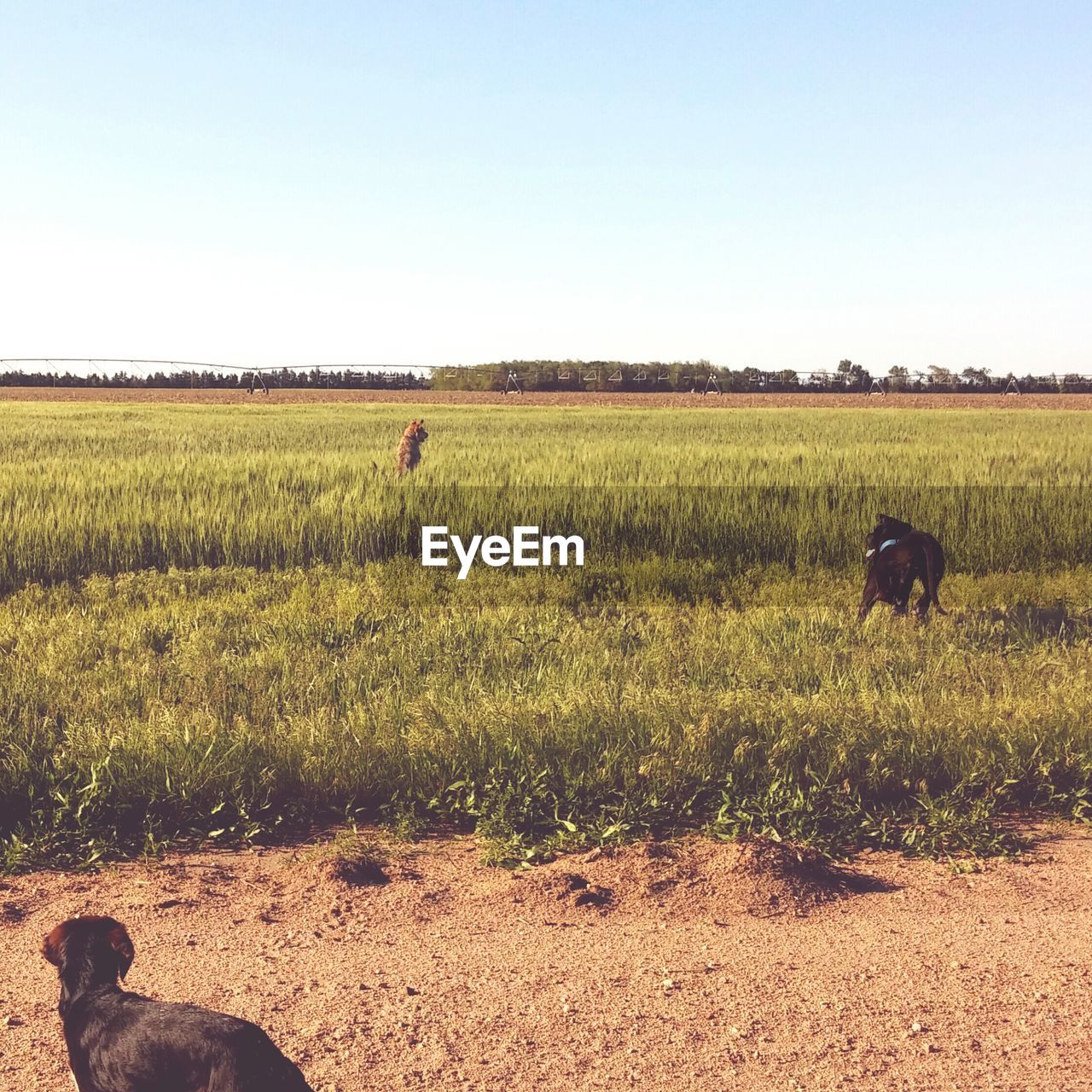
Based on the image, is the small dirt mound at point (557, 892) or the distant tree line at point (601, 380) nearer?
the small dirt mound at point (557, 892)

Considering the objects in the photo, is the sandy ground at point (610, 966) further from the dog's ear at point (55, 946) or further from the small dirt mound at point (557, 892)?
the dog's ear at point (55, 946)

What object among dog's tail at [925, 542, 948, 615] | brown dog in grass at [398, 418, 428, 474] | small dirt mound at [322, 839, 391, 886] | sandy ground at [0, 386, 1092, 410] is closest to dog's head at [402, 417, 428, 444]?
brown dog in grass at [398, 418, 428, 474]

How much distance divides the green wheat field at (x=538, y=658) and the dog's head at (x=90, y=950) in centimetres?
206

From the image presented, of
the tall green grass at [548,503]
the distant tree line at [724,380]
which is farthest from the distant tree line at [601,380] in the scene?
the tall green grass at [548,503]

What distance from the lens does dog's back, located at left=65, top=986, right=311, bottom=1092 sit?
2.44m

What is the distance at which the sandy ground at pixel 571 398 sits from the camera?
6600 cm

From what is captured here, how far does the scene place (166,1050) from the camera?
255 cm

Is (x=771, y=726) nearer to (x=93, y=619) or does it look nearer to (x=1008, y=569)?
(x=93, y=619)

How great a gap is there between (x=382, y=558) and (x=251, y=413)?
37796mm

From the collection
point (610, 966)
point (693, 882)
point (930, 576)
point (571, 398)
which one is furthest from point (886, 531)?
point (571, 398)

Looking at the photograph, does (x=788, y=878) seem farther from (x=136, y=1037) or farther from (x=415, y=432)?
(x=415, y=432)

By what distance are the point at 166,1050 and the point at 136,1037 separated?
11 centimetres

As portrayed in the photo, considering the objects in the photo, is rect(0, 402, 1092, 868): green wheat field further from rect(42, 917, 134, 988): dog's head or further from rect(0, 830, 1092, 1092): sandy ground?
rect(42, 917, 134, 988): dog's head

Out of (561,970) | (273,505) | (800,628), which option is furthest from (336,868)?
(273,505)
